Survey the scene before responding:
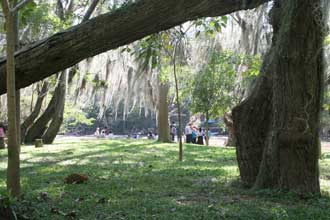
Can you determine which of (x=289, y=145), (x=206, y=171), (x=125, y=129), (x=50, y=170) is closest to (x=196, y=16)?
(x=289, y=145)

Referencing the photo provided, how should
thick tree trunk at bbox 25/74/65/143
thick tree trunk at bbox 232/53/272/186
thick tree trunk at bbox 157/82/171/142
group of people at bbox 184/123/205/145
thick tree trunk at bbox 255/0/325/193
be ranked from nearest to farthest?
thick tree trunk at bbox 255/0/325/193 < thick tree trunk at bbox 232/53/272/186 < thick tree trunk at bbox 157/82/171/142 < thick tree trunk at bbox 25/74/65/143 < group of people at bbox 184/123/205/145

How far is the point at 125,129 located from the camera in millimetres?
49969

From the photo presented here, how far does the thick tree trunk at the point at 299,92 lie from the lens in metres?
5.10

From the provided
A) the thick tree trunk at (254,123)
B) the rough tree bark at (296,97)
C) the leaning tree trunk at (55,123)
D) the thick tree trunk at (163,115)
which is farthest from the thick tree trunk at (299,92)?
the leaning tree trunk at (55,123)

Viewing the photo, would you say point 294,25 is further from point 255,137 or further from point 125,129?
point 125,129

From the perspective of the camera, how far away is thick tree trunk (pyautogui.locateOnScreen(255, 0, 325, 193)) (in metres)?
5.10

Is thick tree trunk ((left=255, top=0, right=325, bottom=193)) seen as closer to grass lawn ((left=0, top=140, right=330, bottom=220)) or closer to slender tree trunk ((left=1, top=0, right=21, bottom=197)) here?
grass lawn ((left=0, top=140, right=330, bottom=220))

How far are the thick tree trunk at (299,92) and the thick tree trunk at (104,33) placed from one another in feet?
3.02

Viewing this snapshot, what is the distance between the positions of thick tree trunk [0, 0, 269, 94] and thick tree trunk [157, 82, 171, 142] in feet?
45.4

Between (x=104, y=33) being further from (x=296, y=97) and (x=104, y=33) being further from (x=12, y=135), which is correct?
(x=296, y=97)

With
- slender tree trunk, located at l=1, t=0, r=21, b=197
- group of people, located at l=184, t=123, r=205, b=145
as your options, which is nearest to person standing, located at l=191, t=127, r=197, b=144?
group of people, located at l=184, t=123, r=205, b=145

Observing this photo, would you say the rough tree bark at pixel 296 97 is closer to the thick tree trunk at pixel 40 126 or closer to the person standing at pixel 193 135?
the thick tree trunk at pixel 40 126

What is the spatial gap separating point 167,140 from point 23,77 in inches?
552

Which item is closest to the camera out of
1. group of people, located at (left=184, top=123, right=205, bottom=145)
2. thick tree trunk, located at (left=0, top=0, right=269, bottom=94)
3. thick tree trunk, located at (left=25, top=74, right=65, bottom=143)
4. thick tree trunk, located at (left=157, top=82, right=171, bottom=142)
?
thick tree trunk, located at (left=0, top=0, right=269, bottom=94)
